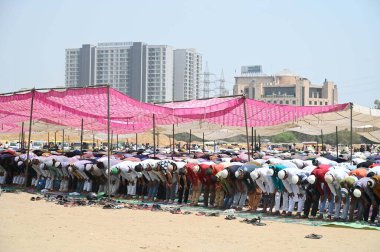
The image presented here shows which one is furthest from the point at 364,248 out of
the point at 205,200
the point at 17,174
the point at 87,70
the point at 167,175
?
the point at 87,70

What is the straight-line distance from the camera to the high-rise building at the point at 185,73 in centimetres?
11731

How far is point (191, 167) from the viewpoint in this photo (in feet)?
45.5

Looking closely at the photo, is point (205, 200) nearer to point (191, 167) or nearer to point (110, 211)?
point (191, 167)

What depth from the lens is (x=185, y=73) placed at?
117 meters

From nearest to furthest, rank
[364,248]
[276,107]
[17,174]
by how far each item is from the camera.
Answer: [364,248] → [276,107] → [17,174]

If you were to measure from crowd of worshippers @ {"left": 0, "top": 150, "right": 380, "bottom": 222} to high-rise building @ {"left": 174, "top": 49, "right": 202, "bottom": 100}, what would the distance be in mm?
99149

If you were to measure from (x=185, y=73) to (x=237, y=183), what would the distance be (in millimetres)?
104721

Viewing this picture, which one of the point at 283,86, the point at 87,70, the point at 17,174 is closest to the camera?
the point at 17,174

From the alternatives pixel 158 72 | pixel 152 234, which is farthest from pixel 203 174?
pixel 158 72

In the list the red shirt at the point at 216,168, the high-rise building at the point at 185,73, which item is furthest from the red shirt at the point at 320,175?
the high-rise building at the point at 185,73

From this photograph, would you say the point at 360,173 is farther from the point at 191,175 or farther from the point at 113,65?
the point at 113,65

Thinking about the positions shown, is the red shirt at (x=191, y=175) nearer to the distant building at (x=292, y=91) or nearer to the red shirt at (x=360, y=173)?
the red shirt at (x=360, y=173)

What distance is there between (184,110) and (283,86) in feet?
354

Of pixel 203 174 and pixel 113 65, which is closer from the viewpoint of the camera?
pixel 203 174
